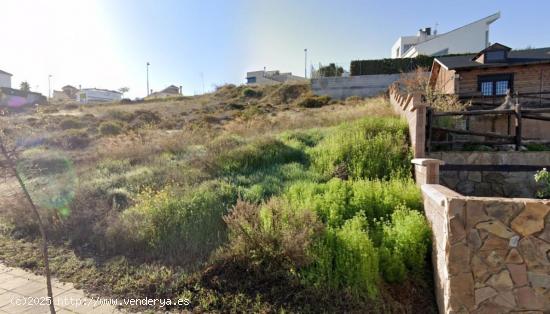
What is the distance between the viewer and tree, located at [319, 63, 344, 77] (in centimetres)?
3059

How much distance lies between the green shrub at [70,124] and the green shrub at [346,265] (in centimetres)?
2223

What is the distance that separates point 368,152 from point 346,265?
3688 mm

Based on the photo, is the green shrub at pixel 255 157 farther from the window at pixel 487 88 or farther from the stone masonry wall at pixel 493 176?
the window at pixel 487 88

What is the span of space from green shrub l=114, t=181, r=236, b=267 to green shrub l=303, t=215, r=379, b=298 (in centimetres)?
146

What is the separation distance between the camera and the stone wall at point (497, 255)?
2.79 metres

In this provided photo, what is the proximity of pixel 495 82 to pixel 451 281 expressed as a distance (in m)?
17.6

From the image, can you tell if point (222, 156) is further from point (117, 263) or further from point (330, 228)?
point (330, 228)

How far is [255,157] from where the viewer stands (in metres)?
7.99

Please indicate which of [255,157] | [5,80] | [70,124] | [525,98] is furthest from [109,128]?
[5,80]

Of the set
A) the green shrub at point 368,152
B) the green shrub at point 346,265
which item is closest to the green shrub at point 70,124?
the green shrub at point 368,152

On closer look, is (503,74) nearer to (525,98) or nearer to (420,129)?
(525,98)

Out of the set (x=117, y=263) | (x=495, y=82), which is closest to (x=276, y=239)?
(x=117, y=263)

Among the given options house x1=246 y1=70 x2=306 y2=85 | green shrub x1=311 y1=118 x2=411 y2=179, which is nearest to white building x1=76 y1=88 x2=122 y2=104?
house x1=246 y1=70 x2=306 y2=85

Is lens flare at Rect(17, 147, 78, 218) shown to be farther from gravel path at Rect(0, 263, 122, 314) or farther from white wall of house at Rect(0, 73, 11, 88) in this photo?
white wall of house at Rect(0, 73, 11, 88)
